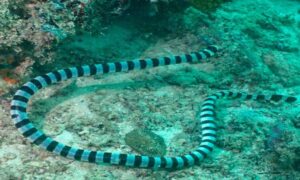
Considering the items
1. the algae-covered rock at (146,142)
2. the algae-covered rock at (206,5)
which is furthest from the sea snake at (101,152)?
the algae-covered rock at (206,5)

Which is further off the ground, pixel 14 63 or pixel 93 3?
pixel 93 3

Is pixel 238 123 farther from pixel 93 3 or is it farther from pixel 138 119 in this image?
pixel 93 3

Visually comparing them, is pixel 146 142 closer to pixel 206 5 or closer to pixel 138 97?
pixel 138 97

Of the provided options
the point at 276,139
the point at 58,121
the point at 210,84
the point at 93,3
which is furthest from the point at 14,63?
the point at 276,139

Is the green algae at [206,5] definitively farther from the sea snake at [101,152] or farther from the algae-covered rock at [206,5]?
the sea snake at [101,152]

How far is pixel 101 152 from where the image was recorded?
509 centimetres

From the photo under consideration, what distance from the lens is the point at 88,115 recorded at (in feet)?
19.1

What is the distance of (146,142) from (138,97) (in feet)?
3.85

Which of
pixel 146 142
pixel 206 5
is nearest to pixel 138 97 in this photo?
pixel 146 142

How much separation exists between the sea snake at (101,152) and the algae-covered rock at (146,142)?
226 millimetres

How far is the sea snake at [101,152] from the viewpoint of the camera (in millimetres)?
5066

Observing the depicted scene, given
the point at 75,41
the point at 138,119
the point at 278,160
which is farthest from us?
the point at 75,41

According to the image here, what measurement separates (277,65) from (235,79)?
1328mm

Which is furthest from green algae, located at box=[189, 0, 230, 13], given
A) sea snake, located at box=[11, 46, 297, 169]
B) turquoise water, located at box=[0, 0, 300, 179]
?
sea snake, located at box=[11, 46, 297, 169]
